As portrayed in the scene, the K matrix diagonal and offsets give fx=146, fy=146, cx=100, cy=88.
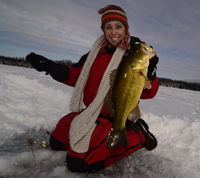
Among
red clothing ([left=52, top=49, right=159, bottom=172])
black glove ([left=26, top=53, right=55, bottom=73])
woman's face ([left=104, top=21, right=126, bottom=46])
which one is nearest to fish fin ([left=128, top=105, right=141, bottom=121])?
red clothing ([left=52, top=49, right=159, bottom=172])

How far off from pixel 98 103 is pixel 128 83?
99cm

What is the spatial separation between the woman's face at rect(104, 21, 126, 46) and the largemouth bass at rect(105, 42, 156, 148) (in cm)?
120

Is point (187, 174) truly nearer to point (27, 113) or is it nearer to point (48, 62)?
point (48, 62)

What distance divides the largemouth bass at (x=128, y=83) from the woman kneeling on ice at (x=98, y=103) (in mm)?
348

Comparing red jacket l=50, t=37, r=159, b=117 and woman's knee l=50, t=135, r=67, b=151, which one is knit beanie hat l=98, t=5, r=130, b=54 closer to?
red jacket l=50, t=37, r=159, b=117

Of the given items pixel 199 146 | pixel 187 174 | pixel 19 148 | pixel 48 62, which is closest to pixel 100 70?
pixel 48 62

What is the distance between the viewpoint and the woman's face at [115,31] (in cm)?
279

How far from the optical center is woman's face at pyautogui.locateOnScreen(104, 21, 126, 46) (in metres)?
2.79

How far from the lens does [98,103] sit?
2521 millimetres

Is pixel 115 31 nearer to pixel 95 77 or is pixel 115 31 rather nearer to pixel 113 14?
pixel 113 14

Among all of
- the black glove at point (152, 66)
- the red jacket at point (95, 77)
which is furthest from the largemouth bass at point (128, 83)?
the red jacket at point (95, 77)

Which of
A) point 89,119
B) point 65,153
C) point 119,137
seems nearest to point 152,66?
point 119,137

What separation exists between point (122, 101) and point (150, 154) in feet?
5.43

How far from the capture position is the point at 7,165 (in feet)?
7.06
